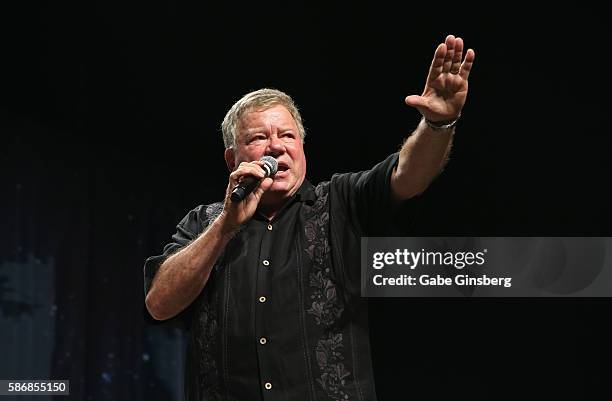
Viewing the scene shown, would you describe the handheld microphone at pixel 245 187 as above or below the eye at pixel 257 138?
below

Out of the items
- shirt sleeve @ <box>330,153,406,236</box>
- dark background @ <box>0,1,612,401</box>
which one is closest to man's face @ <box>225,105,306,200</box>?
shirt sleeve @ <box>330,153,406,236</box>

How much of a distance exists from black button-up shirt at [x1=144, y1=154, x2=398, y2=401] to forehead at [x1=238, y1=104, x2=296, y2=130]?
188 mm

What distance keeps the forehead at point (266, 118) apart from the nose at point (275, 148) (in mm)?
47

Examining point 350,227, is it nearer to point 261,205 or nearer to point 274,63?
point 261,205

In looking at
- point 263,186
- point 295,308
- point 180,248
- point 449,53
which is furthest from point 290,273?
point 449,53

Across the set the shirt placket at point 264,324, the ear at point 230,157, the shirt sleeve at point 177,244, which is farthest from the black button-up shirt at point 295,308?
the ear at point 230,157

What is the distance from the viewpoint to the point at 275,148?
1590mm

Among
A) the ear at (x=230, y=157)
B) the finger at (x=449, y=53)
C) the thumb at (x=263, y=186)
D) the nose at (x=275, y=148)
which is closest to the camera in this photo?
the finger at (x=449, y=53)

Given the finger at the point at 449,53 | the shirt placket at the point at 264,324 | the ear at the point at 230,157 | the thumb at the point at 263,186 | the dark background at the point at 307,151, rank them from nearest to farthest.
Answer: the finger at the point at 449,53
the shirt placket at the point at 264,324
the thumb at the point at 263,186
the ear at the point at 230,157
the dark background at the point at 307,151

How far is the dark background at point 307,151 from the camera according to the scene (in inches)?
128

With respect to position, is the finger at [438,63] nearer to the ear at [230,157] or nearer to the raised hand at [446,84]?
the raised hand at [446,84]

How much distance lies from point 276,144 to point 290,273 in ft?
0.97

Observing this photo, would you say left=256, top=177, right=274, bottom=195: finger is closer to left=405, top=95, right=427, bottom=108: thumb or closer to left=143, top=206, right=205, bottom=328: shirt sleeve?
left=143, top=206, right=205, bottom=328: shirt sleeve

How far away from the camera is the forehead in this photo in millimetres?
1631
